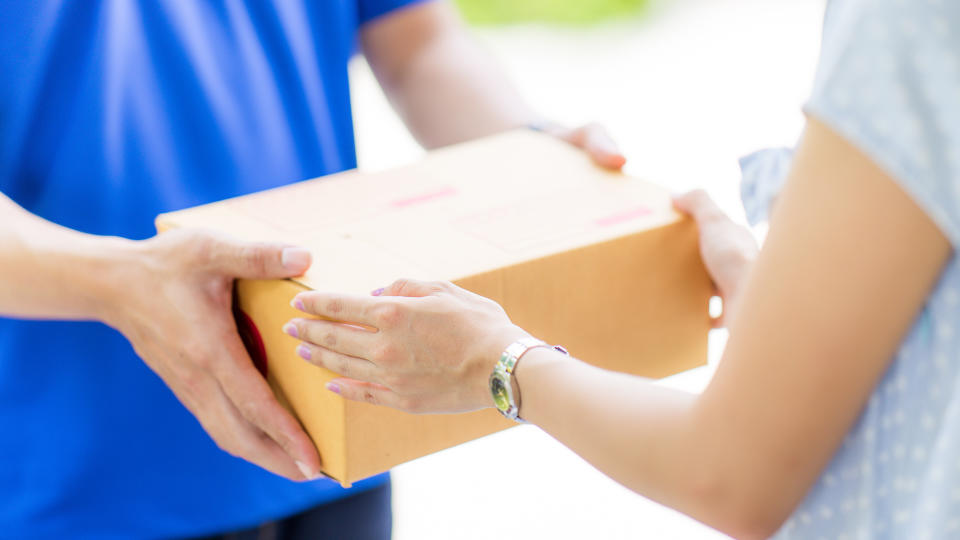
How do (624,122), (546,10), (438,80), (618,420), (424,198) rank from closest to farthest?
(618,420)
(424,198)
(438,80)
(624,122)
(546,10)

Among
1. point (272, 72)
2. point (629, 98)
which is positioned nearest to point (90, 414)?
point (272, 72)

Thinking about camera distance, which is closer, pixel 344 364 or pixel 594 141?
pixel 344 364

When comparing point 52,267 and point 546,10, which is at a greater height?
point 52,267

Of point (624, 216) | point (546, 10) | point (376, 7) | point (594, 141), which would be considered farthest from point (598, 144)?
point (546, 10)

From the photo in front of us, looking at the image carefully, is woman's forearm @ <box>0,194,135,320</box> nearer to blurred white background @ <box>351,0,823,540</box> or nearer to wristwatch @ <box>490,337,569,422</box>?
wristwatch @ <box>490,337,569,422</box>

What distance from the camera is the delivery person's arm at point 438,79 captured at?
52.7 inches

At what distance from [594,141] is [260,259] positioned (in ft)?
1.49

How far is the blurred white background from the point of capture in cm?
236

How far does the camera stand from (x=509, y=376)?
84 centimetres

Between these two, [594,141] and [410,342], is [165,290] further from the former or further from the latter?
[594,141]

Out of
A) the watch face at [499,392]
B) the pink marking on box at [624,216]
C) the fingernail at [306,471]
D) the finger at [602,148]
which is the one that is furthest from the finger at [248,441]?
the finger at [602,148]

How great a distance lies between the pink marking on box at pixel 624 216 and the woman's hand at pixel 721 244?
0.11ft

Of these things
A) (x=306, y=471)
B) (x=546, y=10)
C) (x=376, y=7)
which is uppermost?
(x=376, y=7)

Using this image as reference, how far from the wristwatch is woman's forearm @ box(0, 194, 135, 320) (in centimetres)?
34
